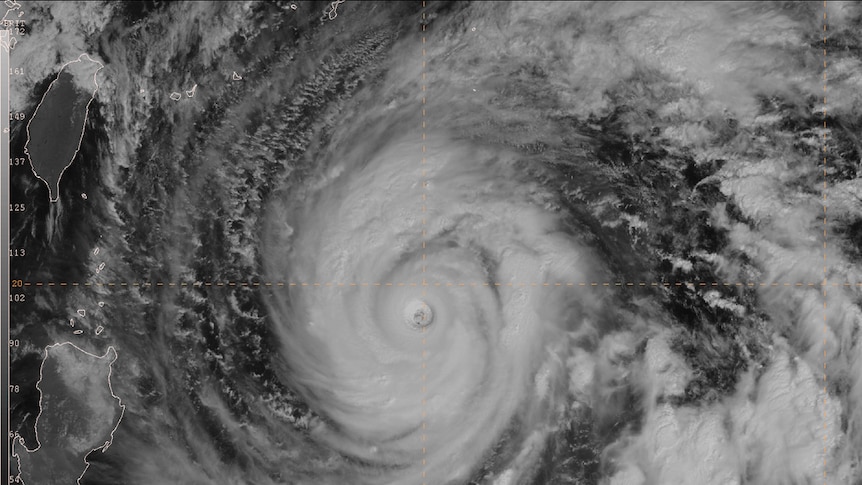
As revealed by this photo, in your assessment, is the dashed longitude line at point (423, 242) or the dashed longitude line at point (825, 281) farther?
the dashed longitude line at point (423, 242)

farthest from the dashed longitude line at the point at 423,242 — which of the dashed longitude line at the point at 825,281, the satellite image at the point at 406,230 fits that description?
the dashed longitude line at the point at 825,281

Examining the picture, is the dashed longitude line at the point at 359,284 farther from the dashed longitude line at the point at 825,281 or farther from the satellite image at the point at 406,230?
the dashed longitude line at the point at 825,281

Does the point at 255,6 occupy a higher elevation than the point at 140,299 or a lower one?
higher

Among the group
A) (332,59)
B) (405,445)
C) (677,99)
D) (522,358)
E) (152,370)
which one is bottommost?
(405,445)

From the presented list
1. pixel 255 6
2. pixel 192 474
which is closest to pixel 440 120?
pixel 255 6

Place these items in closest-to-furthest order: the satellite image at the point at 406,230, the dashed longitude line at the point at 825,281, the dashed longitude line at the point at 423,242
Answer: the dashed longitude line at the point at 825,281 < the satellite image at the point at 406,230 < the dashed longitude line at the point at 423,242

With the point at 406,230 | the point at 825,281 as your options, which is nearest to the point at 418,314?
the point at 406,230

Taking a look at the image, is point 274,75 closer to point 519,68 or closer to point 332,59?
point 332,59
